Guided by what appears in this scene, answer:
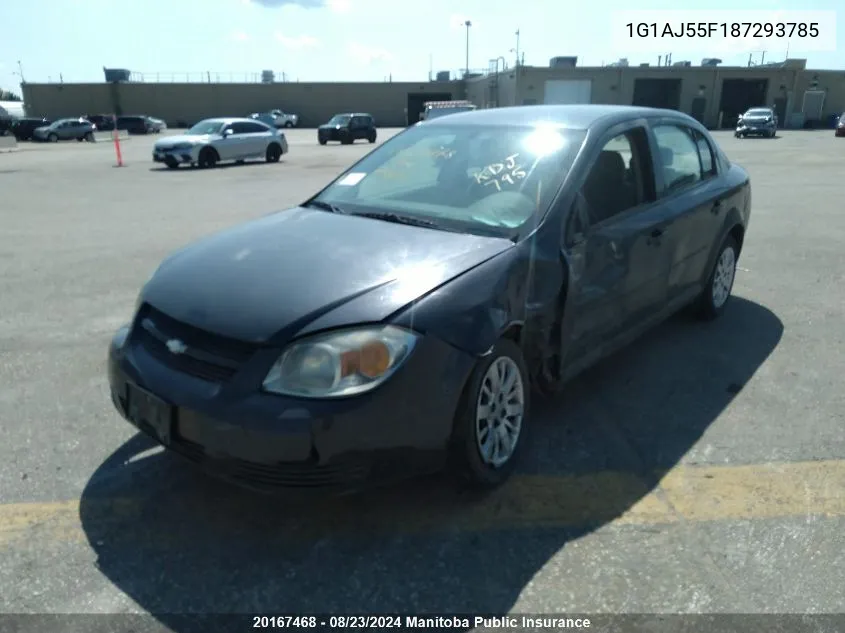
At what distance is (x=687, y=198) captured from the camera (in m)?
4.57

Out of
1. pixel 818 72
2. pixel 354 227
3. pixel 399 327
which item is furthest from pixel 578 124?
pixel 818 72

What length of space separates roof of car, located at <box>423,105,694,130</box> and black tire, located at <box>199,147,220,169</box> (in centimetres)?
1853

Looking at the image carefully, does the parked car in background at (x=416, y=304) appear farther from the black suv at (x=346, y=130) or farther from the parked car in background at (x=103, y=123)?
the parked car in background at (x=103, y=123)

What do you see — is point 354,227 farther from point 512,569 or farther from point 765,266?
point 765,266

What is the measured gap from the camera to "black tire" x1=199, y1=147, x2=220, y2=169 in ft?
70.0

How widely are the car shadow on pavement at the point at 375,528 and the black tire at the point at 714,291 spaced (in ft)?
5.31

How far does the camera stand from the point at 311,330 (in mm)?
2541

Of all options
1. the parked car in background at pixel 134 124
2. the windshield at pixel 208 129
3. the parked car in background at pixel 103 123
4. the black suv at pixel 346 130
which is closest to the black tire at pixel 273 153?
the windshield at pixel 208 129

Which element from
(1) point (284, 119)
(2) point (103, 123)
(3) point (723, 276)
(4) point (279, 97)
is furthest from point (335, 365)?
(4) point (279, 97)

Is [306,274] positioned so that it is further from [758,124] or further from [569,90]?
[569,90]

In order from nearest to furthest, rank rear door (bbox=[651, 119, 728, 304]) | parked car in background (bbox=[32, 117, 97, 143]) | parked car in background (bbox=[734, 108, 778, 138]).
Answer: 1. rear door (bbox=[651, 119, 728, 304])
2. parked car in background (bbox=[734, 108, 778, 138])
3. parked car in background (bbox=[32, 117, 97, 143])

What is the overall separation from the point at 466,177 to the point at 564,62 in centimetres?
5745

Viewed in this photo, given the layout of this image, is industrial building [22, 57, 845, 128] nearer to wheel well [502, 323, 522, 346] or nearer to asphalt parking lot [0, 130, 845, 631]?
asphalt parking lot [0, 130, 845, 631]

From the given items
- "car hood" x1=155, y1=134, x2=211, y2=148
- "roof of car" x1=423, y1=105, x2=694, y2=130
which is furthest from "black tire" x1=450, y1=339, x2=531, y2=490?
"car hood" x1=155, y1=134, x2=211, y2=148
